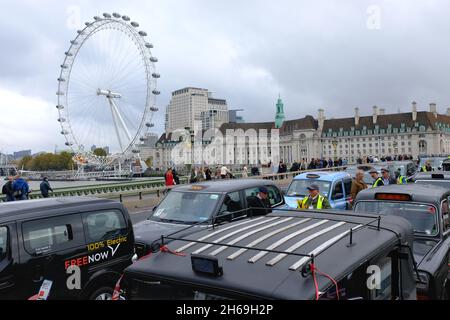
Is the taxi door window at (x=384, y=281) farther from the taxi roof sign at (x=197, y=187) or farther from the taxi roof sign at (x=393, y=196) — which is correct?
the taxi roof sign at (x=197, y=187)

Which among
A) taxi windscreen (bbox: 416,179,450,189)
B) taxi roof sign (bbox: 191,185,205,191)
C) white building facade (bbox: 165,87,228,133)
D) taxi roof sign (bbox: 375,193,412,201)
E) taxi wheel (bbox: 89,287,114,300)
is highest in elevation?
white building facade (bbox: 165,87,228,133)

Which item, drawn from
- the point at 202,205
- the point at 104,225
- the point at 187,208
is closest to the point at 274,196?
the point at 202,205

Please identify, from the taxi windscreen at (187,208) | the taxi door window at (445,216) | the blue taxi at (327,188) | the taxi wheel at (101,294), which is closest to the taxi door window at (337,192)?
the blue taxi at (327,188)

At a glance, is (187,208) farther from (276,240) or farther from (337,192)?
(337,192)

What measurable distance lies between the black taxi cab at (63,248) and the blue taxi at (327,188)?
663cm

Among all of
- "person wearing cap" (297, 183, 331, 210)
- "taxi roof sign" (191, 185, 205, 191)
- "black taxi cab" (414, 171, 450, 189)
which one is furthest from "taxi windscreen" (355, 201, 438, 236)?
"black taxi cab" (414, 171, 450, 189)

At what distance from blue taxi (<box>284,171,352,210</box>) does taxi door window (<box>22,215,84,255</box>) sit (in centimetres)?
732

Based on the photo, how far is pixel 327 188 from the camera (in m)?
12.6

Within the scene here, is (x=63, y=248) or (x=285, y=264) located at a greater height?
(x=285, y=264)

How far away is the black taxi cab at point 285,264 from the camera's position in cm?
274

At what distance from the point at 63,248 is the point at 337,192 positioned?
882 centimetres

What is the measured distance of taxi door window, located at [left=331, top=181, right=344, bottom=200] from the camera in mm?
12636

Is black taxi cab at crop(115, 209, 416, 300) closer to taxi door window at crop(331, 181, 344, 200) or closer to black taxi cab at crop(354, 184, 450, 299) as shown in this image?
black taxi cab at crop(354, 184, 450, 299)

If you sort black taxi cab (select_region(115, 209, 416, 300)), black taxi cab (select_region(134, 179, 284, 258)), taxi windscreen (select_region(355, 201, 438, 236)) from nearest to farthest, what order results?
black taxi cab (select_region(115, 209, 416, 300))
taxi windscreen (select_region(355, 201, 438, 236))
black taxi cab (select_region(134, 179, 284, 258))
